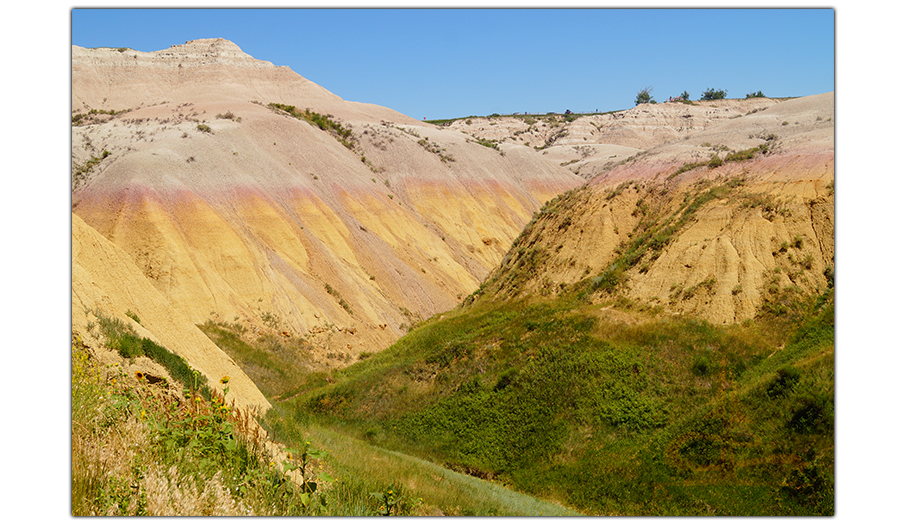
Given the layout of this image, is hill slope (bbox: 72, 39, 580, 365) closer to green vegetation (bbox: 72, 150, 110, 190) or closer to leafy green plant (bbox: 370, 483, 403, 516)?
green vegetation (bbox: 72, 150, 110, 190)

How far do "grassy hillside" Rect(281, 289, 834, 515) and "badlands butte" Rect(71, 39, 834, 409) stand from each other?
2072mm

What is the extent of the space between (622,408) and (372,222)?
98.3 ft

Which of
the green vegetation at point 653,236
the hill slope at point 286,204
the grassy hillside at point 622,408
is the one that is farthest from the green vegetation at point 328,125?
the grassy hillside at point 622,408

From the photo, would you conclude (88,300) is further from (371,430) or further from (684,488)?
(684,488)

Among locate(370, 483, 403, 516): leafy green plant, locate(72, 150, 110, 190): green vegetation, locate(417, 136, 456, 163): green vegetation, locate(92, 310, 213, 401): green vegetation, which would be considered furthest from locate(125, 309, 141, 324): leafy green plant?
locate(417, 136, 456, 163): green vegetation

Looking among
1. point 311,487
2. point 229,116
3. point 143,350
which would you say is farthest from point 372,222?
point 311,487

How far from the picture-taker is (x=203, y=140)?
4000cm

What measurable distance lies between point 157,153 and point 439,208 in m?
23.2

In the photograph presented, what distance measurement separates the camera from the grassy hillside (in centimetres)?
1270

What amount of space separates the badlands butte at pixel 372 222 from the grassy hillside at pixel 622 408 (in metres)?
2.07

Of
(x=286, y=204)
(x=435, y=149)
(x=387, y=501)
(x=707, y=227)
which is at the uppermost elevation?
(x=435, y=149)

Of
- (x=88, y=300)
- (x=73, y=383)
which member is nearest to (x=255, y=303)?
(x=88, y=300)

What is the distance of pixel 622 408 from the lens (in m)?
16.3

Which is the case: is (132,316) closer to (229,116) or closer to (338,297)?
(338,297)
